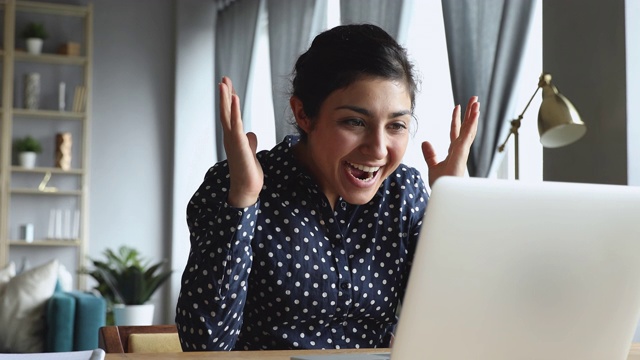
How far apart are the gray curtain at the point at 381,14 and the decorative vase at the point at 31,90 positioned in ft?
8.96

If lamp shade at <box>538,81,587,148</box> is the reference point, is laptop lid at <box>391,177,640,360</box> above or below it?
below

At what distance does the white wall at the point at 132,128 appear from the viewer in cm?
658

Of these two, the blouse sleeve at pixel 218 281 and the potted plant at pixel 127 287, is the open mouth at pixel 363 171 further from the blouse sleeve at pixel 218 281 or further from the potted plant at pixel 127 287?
the potted plant at pixel 127 287

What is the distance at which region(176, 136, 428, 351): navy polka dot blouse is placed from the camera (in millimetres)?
1614

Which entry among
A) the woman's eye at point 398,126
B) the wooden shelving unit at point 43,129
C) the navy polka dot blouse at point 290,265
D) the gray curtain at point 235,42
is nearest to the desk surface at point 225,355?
the navy polka dot blouse at point 290,265

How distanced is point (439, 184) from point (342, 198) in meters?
0.93

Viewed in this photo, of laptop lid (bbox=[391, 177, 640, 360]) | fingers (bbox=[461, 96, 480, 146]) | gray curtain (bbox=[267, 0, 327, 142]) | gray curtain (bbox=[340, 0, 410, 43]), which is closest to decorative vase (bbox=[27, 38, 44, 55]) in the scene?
gray curtain (bbox=[267, 0, 327, 142])

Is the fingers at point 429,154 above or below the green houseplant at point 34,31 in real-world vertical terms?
below

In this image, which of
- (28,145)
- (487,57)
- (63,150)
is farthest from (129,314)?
(487,57)

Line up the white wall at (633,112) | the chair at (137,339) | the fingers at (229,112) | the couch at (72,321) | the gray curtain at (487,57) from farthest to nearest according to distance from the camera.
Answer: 1. the couch at (72,321)
2. the gray curtain at (487,57)
3. the white wall at (633,112)
4. the chair at (137,339)
5. the fingers at (229,112)

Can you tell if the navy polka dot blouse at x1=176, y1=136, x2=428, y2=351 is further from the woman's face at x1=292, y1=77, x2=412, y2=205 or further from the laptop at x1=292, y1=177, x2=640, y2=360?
the laptop at x1=292, y1=177, x2=640, y2=360

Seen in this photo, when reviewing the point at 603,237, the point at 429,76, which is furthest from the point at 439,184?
the point at 429,76

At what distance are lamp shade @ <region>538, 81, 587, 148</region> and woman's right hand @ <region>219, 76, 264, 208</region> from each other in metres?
1.10

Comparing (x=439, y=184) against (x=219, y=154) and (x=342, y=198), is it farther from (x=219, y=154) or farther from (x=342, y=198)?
(x=219, y=154)
